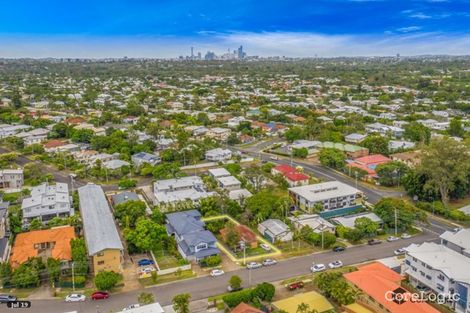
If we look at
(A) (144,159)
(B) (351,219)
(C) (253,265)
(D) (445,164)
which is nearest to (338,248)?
(B) (351,219)

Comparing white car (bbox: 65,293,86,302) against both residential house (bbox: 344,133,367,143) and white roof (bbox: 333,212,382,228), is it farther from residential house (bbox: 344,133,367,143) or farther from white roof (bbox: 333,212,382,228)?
residential house (bbox: 344,133,367,143)

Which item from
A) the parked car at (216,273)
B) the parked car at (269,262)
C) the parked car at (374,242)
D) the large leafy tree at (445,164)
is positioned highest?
the large leafy tree at (445,164)

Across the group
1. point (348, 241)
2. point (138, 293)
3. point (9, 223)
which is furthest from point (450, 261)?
point (9, 223)

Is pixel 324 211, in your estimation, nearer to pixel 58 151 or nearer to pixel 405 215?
pixel 405 215

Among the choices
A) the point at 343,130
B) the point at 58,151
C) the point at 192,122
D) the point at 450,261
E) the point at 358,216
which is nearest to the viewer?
the point at 450,261

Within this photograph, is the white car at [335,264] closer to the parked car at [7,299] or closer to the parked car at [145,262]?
the parked car at [145,262]

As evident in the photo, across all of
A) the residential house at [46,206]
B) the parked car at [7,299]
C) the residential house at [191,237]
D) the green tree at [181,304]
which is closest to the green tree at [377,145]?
the residential house at [191,237]

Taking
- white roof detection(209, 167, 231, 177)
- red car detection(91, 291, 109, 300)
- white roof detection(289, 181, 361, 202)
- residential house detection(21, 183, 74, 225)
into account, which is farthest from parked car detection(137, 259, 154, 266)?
white roof detection(209, 167, 231, 177)
